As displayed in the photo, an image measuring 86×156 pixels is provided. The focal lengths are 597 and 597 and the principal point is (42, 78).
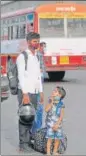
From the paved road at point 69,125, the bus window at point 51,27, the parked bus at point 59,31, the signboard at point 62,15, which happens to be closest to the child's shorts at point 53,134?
the paved road at point 69,125


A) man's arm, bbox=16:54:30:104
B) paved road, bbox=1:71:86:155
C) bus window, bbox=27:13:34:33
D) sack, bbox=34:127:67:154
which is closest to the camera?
man's arm, bbox=16:54:30:104

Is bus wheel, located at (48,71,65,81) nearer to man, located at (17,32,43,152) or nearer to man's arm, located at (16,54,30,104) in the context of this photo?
man, located at (17,32,43,152)

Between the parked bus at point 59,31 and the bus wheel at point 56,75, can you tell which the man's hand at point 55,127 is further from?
the bus wheel at point 56,75

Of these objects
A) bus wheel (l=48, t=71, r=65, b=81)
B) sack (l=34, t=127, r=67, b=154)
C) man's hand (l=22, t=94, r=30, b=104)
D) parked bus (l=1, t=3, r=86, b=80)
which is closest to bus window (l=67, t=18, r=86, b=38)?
parked bus (l=1, t=3, r=86, b=80)

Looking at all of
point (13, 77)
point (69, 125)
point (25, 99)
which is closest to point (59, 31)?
point (69, 125)

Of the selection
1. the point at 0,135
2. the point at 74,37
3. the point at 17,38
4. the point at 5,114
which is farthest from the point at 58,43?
the point at 0,135

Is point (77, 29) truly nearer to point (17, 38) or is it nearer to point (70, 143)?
point (17, 38)

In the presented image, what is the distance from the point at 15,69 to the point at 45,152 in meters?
1.27

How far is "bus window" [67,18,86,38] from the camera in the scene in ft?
73.3

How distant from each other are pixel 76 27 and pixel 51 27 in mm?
964

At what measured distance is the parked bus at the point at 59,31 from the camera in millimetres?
21797

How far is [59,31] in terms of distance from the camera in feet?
73.0

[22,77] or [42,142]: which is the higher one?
[22,77]

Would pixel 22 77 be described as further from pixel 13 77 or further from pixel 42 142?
pixel 42 142
